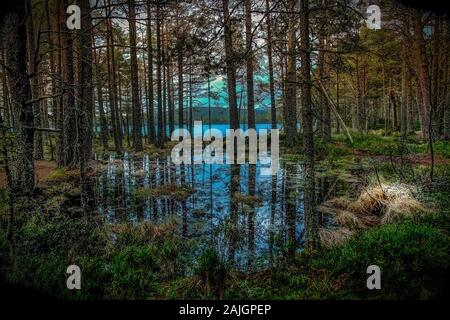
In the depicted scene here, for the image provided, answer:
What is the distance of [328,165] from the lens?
14242 millimetres

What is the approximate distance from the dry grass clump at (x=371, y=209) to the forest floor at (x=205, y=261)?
54mm

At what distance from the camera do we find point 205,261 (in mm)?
4766

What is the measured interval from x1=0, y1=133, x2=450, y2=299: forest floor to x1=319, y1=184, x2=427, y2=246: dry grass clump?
5 centimetres

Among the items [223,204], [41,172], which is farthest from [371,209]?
[41,172]

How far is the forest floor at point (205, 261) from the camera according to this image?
168 inches

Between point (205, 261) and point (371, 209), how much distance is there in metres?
4.96

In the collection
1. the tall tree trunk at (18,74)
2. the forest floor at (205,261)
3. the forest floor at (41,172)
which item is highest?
the tall tree trunk at (18,74)

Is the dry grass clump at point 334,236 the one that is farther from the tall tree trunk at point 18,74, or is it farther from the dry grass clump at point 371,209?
the tall tree trunk at point 18,74

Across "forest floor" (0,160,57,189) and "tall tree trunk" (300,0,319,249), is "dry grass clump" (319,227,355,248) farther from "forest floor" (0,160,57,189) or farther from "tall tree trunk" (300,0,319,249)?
"forest floor" (0,160,57,189)

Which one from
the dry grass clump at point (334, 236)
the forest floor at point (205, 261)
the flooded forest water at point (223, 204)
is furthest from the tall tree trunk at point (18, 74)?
the dry grass clump at point (334, 236)

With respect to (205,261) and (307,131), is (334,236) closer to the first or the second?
(307,131)

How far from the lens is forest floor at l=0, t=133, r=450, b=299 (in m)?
4.28


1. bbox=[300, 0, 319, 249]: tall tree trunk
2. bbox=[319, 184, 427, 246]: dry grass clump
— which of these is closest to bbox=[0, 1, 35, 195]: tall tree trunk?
bbox=[300, 0, 319, 249]: tall tree trunk

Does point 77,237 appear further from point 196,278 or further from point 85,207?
point 196,278
